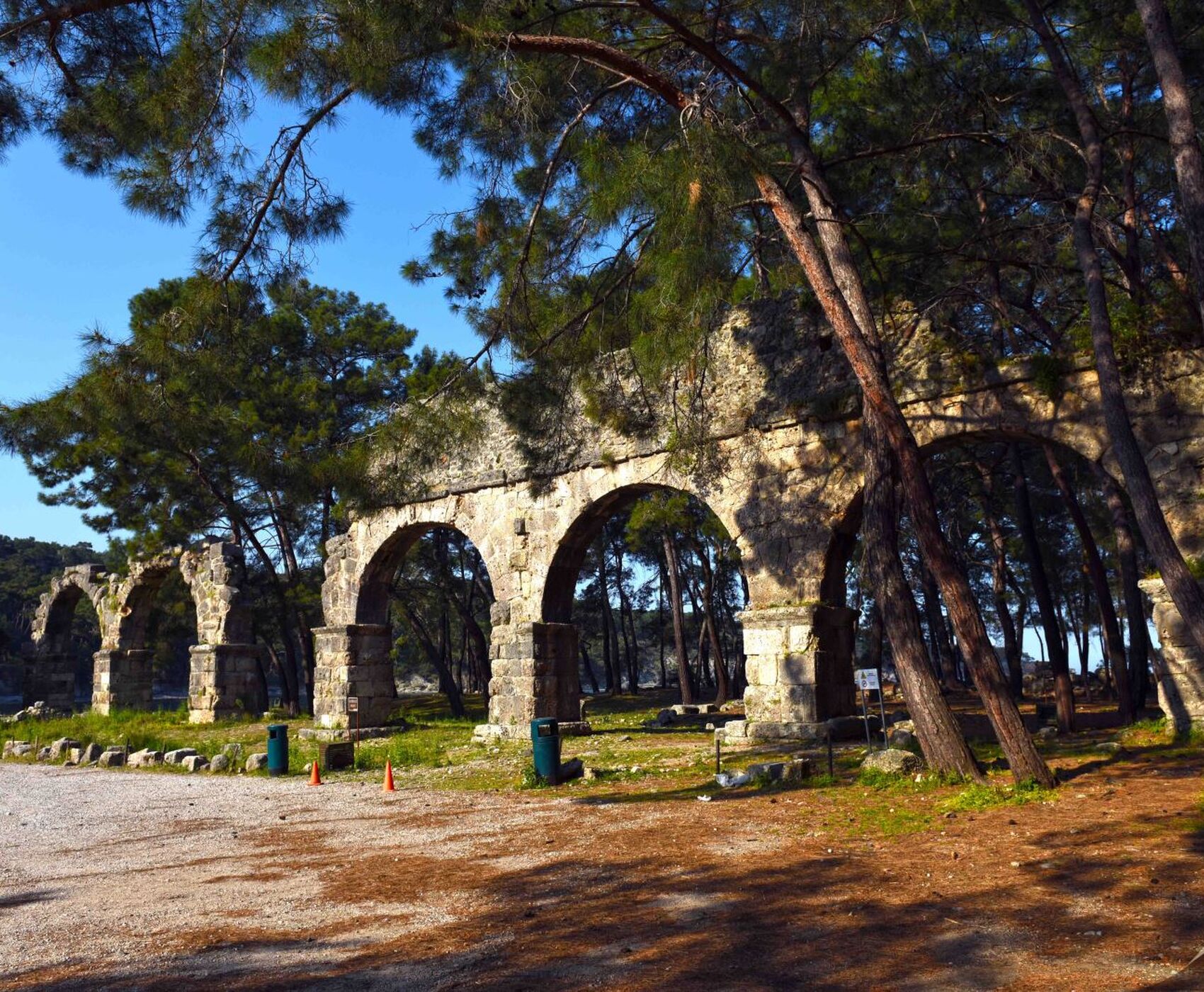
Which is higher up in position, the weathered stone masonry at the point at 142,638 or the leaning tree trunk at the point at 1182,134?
the leaning tree trunk at the point at 1182,134

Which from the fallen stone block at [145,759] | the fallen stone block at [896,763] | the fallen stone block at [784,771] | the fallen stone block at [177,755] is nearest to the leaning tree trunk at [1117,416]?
the fallen stone block at [896,763]

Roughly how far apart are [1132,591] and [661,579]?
21703 millimetres

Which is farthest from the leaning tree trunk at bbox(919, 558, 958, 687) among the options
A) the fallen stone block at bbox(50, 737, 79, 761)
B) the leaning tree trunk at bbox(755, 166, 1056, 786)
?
the fallen stone block at bbox(50, 737, 79, 761)

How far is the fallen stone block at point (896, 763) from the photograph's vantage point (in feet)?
25.8

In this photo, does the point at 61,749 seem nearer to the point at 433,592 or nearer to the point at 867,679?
the point at 867,679

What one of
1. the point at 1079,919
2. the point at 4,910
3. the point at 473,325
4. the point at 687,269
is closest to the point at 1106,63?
the point at 687,269

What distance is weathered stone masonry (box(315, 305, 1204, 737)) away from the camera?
945cm

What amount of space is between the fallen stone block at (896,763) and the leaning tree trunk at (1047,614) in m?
4.96

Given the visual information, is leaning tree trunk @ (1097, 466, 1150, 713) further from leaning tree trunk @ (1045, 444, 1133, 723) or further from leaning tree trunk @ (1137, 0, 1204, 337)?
leaning tree trunk @ (1137, 0, 1204, 337)

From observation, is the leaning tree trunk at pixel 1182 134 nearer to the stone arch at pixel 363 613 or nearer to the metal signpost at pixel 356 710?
the metal signpost at pixel 356 710

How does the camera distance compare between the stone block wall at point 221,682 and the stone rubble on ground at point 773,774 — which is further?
the stone block wall at point 221,682

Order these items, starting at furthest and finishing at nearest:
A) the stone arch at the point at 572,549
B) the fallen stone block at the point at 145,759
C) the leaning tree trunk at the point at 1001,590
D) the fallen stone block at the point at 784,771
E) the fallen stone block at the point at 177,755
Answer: the leaning tree trunk at the point at 1001,590 → the stone arch at the point at 572,549 → the fallen stone block at the point at 145,759 → the fallen stone block at the point at 177,755 → the fallen stone block at the point at 784,771

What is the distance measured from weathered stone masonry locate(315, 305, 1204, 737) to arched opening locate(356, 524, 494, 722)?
0.10 m

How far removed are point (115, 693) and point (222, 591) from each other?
482 centimetres
